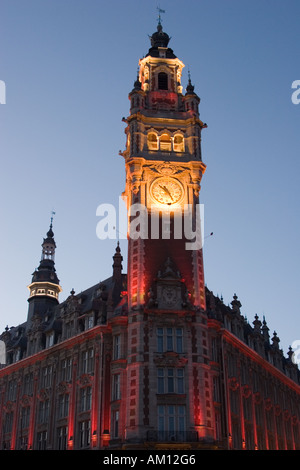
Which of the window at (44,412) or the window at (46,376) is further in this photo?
the window at (46,376)

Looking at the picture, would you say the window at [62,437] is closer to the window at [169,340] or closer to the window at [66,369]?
the window at [66,369]

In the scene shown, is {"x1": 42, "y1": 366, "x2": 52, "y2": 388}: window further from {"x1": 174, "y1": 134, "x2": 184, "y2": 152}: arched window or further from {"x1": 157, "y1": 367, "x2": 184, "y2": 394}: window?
{"x1": 174, "y1": 134, "x2": 184, "y2": 152}: arched window

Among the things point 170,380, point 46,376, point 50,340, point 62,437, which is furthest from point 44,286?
point 170,380

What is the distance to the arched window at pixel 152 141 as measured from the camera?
77.9 m

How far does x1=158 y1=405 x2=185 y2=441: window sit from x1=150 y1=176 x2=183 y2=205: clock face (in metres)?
24.4

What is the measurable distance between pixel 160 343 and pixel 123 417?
8417 millimetres

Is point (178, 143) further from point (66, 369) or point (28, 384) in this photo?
point (28, 384)

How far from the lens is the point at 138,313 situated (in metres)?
65.8

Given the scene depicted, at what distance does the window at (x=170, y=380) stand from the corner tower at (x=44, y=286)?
33803 mm

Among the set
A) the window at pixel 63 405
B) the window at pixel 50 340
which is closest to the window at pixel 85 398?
the window at pixel 63 405

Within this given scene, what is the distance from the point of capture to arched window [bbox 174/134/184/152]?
78.4 metres

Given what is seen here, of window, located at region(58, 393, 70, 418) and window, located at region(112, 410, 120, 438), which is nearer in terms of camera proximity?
window, located at region(112, 410, 120, 438)

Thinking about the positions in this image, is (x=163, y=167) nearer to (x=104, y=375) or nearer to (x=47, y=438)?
(x=104, y=375)

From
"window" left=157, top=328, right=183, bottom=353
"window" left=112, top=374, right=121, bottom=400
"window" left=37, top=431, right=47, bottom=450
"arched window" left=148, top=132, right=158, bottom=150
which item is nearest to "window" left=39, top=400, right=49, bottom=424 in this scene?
"window" left=37, top=431, right=47, bottom=450
